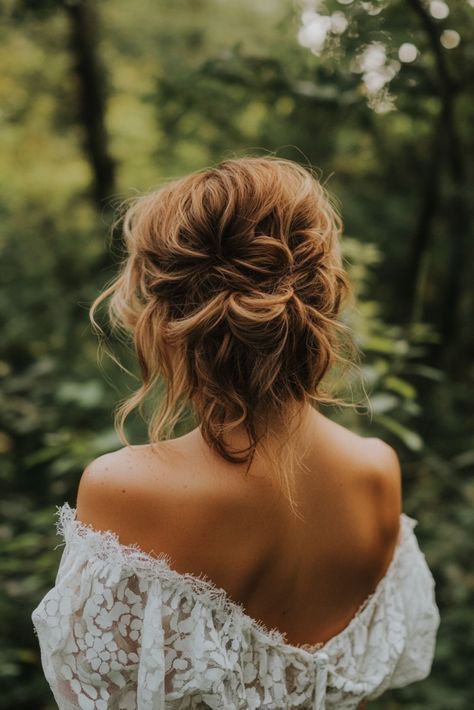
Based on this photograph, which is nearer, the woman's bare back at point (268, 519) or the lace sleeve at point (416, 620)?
the woman's bare back at point (268, 519)

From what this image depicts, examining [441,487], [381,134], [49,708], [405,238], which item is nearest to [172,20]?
[381,134]

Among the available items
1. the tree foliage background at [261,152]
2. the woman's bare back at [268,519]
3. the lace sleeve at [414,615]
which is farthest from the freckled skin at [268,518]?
the tree foliage background at [261,152]

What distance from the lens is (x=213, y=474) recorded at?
1.30 meters

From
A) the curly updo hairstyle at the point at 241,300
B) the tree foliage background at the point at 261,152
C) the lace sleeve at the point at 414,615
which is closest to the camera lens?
the curly updo hairstyle at the point at 241,300

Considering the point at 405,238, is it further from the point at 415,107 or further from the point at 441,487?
the point at 441,487

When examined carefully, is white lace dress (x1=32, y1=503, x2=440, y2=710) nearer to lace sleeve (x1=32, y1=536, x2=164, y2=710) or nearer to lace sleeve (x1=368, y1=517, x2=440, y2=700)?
lace sleeve (x1=32, y1=536, x2=164, y2=710)

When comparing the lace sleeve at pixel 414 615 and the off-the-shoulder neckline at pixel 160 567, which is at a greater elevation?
the off-the-shoulder neckline at pixel 160 567

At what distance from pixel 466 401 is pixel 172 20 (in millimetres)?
4031

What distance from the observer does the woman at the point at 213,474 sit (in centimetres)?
127

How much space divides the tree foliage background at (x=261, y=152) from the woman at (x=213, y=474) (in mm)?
989

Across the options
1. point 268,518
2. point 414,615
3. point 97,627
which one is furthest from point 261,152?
point 97,627

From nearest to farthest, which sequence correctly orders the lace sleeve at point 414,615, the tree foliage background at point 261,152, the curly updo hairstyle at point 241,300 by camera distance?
the curly updo hairstyle at point 241,300 < the lace sleeve at point 414,615 < the tree foliage background at point 261,152

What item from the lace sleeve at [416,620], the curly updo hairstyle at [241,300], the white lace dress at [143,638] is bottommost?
the lace sleeve at [416,620]

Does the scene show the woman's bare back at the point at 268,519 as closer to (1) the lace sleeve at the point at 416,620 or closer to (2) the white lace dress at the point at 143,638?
(2) the white lace dress at the point at 143,638
